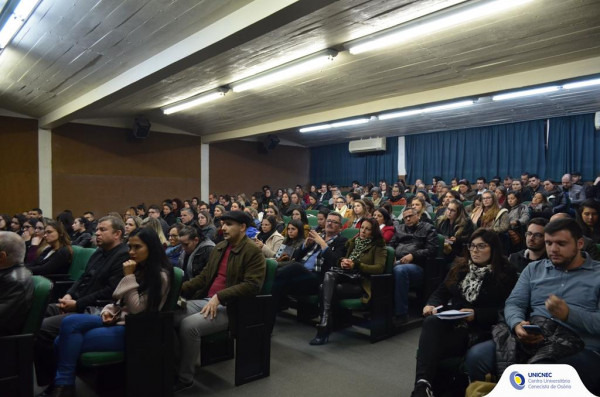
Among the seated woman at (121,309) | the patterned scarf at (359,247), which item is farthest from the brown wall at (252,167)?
the seated woman at (121,309)

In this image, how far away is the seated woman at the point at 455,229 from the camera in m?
4.14

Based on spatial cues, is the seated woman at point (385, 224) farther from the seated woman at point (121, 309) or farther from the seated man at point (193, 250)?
the seated woman at point (121, 309)

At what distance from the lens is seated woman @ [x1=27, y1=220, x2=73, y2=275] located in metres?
3.33

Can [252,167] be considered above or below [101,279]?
above

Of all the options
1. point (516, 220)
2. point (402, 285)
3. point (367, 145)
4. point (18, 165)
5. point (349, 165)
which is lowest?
point (402, 285)

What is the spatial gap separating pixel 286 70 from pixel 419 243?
9.90 feet

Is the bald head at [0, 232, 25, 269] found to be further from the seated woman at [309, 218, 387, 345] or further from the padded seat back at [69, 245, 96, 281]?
the seated woman at [309, 218, 387, 345]

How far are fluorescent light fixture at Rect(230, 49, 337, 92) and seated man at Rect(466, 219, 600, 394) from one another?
11.5ft

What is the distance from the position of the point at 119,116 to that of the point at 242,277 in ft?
26.4

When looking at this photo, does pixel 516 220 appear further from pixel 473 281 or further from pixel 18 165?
pixel 18 165

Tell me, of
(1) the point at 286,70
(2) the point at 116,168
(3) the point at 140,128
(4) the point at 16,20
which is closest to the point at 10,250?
(4) the point at 16,20

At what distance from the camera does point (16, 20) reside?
387cm

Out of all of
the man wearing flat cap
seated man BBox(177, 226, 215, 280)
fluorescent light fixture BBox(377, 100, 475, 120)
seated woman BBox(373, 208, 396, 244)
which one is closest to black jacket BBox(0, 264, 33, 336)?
the man wearing flat cap

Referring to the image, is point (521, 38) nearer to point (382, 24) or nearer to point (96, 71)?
point (382, 24)
